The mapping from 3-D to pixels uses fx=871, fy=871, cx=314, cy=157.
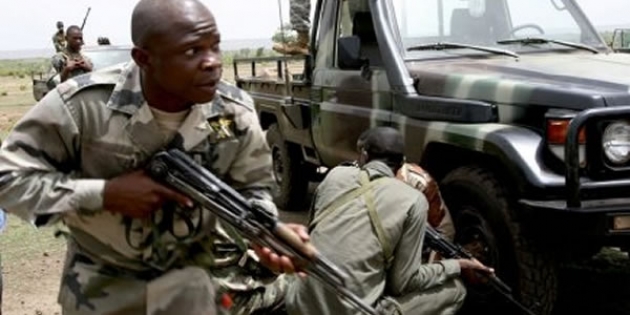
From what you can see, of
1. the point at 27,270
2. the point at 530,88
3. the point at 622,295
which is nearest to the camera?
the point at 530,88

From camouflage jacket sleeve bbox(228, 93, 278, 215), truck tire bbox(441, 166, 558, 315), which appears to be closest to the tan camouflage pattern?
truck tire bbox(441, 166, 558, 315)

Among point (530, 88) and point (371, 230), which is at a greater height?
point (530, 88)

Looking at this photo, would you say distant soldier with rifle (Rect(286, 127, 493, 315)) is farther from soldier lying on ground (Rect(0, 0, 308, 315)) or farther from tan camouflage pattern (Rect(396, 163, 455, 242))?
soldier lying on ground (Rect(0, 0, 308, 315))

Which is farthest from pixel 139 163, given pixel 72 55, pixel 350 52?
pixel 72 55

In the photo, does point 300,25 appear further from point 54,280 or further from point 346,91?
point 54,280

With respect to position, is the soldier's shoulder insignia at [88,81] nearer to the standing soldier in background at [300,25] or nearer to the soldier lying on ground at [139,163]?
the soldier lying on ground at [139,163]

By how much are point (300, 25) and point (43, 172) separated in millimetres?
4884

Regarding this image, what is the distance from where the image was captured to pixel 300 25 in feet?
21.7

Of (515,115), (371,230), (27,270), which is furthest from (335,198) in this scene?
(27,270)

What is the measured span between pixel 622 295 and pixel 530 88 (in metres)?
1.67

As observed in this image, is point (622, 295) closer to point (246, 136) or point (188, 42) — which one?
point (246, 136)

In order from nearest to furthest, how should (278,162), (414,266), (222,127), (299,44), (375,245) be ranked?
(222,127)
(375,245)
(414,266)
(299,44)
(278,162)

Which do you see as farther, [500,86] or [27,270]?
[27,270]

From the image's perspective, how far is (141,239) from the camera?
6.33 feet
